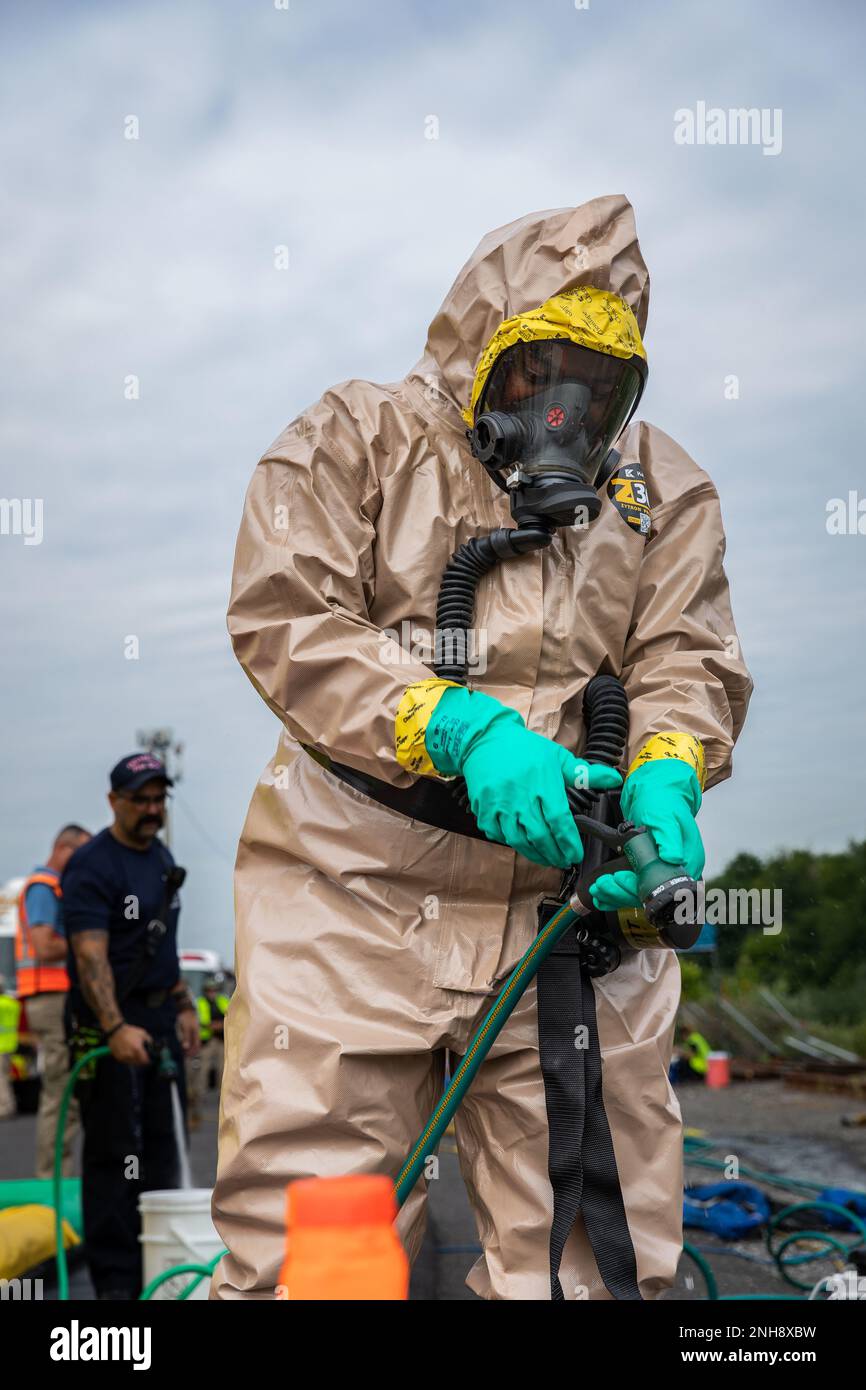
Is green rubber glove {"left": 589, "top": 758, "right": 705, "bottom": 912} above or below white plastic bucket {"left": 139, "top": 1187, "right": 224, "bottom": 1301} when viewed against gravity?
above

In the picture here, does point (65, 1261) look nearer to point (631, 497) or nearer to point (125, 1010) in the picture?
point (125, 1010)

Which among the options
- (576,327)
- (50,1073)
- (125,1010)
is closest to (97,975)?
(125,1010)

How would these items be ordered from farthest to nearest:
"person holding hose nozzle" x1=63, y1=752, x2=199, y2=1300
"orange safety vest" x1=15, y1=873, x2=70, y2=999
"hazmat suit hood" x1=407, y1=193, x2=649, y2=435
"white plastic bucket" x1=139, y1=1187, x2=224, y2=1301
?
"orange safety vest" x1=15, y1=873, x2=70, y2=999
"person holding hose nozzle" x1=63, y1=752, x2=199, y2=1300
"white plastic bucket" x1=139, y1=1187, x2=224, y2=1301
"hazmat suit hood" x1=407, y1=193, x2=649, y2=435

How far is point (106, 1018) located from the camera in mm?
4355

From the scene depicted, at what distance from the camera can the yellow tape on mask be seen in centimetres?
215

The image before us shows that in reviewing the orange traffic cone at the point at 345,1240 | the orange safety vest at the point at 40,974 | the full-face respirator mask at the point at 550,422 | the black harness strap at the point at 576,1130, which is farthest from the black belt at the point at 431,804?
the orange safety vest at the point at 40,974

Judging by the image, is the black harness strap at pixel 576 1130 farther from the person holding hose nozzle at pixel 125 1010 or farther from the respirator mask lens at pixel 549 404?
the person holding hose nozzle at pixel 125 1010

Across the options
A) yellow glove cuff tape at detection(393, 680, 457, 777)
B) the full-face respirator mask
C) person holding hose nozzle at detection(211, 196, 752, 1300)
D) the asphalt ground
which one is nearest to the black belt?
person holding hose nozzle at detection(211, 196, 752, 1300)

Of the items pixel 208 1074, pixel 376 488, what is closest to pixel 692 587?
pixel 376 488

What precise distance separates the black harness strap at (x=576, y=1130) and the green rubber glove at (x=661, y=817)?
6.5 inches

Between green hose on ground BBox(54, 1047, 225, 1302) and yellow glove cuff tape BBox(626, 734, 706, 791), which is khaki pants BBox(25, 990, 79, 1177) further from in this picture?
yellow glove cuff tape BBox(626, 734, 706, 791)

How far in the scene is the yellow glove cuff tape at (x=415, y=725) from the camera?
195 cm
